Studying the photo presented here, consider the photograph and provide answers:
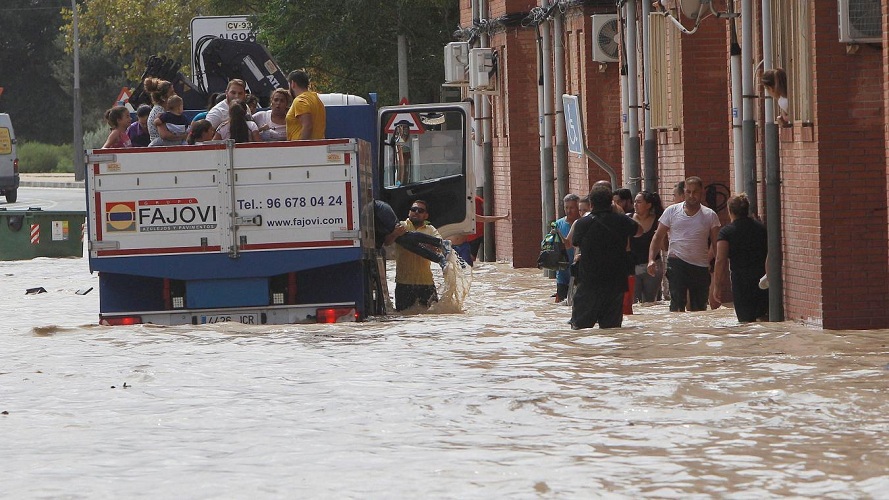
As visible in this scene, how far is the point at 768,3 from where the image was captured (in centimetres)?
1513

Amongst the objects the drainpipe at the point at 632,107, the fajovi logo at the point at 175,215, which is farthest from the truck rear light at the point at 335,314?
the drainpipe at the point at 632,107

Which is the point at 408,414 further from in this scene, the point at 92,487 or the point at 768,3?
the point at 768,3

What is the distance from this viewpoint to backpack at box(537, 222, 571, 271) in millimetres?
17109

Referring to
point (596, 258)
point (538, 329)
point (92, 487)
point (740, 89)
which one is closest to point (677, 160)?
point (740, 89)

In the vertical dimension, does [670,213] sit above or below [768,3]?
below

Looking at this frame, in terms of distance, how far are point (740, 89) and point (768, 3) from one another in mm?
1111

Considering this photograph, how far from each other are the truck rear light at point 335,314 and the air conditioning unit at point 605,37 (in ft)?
25.7

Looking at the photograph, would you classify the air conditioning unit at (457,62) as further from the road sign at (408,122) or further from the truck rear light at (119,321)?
the truck rear light at (119,321)

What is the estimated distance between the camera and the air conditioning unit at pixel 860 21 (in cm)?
1355

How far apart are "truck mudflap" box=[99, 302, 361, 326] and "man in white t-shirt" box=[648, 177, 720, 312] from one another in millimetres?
3016

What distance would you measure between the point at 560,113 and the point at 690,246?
28.7 ft

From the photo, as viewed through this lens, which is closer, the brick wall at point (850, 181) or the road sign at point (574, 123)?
the brick wall at point (850, 181)

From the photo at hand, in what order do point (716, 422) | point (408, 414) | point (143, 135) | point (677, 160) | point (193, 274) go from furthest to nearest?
1. point (677, 160)
2. point (143, 135)
3. point (193, 274)
4. point (408, 414)
5. point (716, 422)

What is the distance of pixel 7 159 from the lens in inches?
1897
